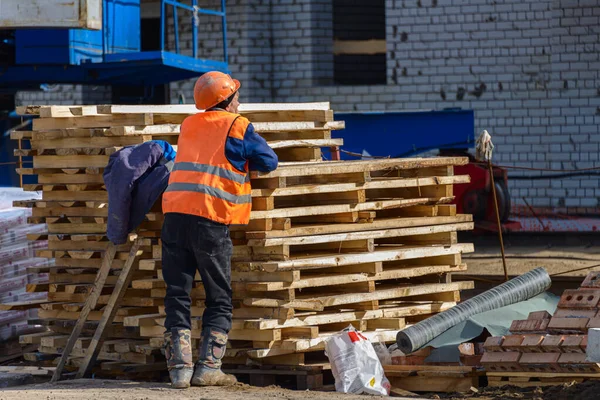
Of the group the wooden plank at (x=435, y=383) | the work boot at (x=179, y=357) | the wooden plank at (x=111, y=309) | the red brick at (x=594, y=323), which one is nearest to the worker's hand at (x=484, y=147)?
the red brick at (x=594, y=323)

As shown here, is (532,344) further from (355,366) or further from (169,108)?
(169,108)

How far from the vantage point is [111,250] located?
743 centimetres

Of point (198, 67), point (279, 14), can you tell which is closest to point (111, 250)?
point (198, 67)

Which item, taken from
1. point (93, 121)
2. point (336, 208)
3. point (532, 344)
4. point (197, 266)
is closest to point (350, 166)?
point (336, 208)

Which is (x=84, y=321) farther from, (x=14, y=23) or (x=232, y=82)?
(x=14, y=23)

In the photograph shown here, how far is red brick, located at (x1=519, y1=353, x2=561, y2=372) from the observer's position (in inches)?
268

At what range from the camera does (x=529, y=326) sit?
724cm

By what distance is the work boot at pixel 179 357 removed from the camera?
6.67 meters

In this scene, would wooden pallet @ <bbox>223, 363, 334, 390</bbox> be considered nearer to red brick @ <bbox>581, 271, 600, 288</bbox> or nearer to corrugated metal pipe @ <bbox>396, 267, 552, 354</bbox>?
corrugated metal pipe @ <bbox>396, 267, 552, 354</bbox>

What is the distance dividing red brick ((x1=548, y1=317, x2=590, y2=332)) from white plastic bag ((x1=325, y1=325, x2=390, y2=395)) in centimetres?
115

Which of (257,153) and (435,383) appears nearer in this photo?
(257,153)

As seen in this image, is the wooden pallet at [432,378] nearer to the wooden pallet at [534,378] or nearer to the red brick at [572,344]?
the wooden pallet at [534,378]

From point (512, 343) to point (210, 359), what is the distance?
75.6 inches

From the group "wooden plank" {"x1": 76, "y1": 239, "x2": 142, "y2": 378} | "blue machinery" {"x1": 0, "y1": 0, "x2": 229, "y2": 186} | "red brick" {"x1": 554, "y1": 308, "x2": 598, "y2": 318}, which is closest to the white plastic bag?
"red brick" {"x1": 554, "y1": 308, "x2": 598, "y2": 318}
